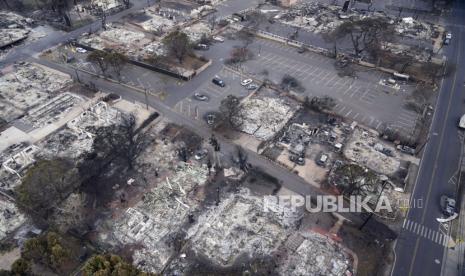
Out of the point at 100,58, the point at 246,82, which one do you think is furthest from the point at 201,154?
the point at 100,58

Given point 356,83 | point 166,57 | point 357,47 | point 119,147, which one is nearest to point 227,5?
point 166,57

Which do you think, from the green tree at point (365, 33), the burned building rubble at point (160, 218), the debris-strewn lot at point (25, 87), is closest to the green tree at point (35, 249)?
the burned building rubble at point (160, 218)

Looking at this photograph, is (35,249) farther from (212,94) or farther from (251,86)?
(251,86)

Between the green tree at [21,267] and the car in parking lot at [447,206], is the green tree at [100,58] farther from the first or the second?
the car in parking lot at [447,206]

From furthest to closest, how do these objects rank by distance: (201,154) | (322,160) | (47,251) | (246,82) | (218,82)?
(246,82) → (218,82) → (201,154) → (322,160) → (47,251)

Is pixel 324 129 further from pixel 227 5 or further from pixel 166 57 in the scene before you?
pixel 227 5
